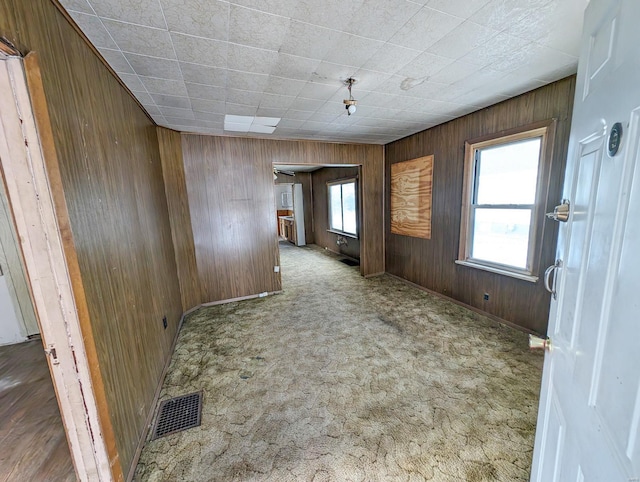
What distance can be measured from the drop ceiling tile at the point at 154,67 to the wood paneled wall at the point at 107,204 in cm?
Answer: 20

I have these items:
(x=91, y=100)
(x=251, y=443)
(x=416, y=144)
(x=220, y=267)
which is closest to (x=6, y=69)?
(x=91, y=100)

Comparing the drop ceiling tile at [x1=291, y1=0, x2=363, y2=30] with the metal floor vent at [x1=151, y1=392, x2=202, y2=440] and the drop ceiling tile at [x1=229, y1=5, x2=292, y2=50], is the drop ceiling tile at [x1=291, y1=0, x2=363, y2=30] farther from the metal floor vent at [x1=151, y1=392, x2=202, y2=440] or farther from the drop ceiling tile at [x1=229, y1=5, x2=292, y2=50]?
the metal floor vent at [x1=151, y1=392, x2=202, y2=440]

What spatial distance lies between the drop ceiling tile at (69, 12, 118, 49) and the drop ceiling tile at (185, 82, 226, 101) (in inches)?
23.6

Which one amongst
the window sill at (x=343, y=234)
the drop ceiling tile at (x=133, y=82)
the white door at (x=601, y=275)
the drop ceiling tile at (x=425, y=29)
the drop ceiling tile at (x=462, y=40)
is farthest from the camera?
the window sill at (x=343, y=234)

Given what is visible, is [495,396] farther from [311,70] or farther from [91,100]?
[91,100]

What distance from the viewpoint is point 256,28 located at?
1475 millimetres

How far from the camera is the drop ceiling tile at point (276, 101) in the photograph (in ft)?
7.85

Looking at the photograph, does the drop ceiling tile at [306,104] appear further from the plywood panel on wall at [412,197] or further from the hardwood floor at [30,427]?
the hardwood floor at [30,427]

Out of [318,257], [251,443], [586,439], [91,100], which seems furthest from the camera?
[318,257]

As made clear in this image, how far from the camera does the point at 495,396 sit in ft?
6.14

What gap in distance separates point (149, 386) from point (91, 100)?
77.1 inches

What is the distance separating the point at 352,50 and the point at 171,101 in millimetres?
1797

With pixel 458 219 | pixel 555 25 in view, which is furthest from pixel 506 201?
pixel 555 25

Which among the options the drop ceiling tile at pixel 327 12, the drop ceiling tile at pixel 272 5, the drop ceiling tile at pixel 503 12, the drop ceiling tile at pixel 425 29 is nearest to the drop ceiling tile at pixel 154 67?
the drop ceiling tile at pixel 272 5
